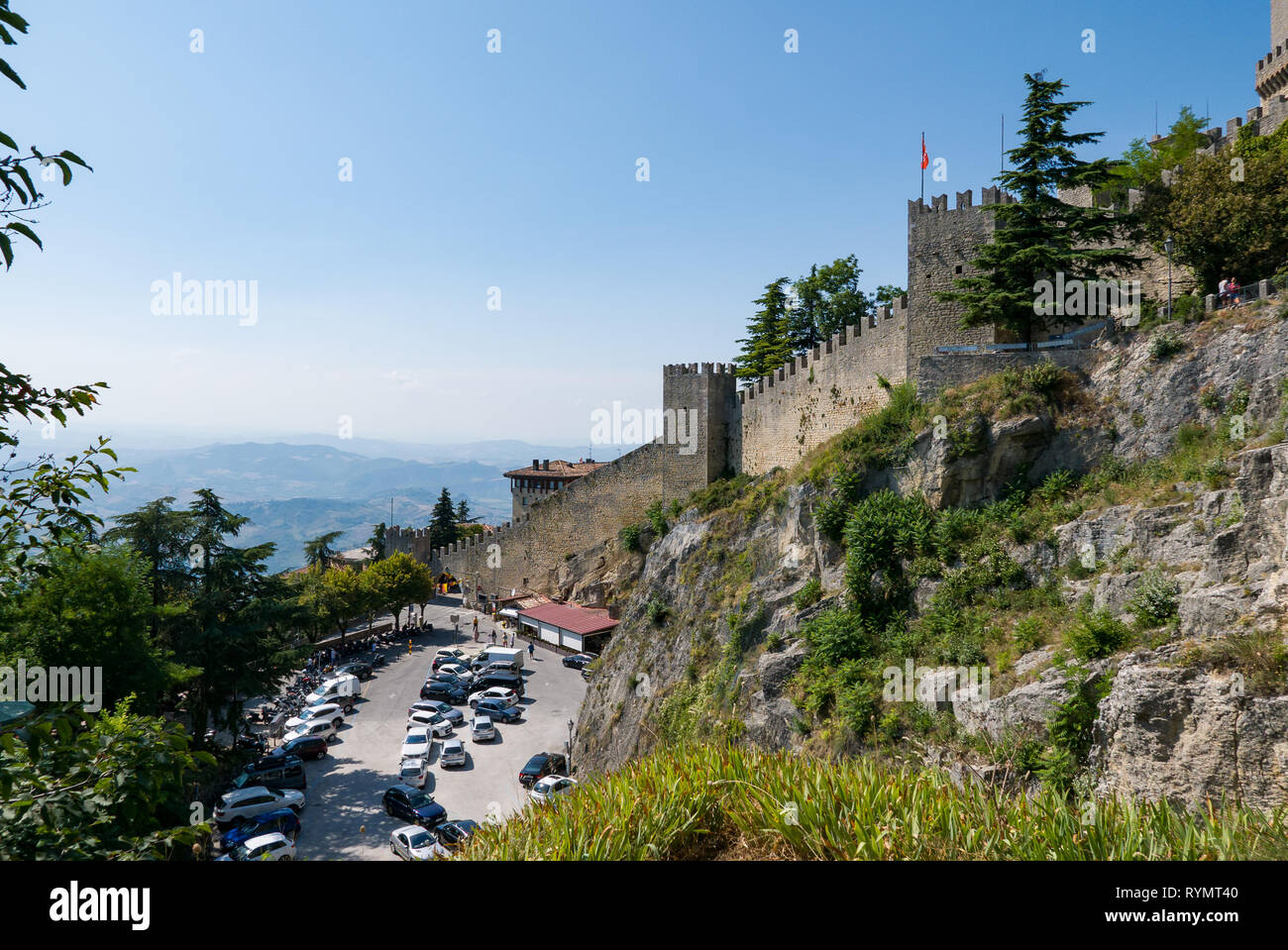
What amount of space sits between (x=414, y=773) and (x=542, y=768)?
4008 mm

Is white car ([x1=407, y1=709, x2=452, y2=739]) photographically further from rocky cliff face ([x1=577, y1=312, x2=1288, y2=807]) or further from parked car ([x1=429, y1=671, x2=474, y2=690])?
rocky cliff face ([x1=577, y1=312, x2=1288, y2=807])

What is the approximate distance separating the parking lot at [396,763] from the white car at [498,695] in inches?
20.4

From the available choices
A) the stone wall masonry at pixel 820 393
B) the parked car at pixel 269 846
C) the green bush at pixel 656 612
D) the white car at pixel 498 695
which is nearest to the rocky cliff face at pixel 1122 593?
the green bush at pixel 656 612

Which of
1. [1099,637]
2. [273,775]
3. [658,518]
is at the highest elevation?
[658,518]

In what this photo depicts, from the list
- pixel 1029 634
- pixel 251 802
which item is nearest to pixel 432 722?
pixel 251 802

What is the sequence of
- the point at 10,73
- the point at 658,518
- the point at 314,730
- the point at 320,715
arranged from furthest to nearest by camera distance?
the point at 658,518 → the point at 320,715 → the point at 314,730 → the point at 10,73

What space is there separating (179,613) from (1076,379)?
25.3m

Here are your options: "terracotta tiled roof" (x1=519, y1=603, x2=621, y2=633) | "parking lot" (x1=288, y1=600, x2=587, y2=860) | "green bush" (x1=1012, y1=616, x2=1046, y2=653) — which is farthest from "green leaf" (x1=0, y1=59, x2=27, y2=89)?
"terracotta tiled roof" (x1=519, y1=603, x2=621, y2=633)

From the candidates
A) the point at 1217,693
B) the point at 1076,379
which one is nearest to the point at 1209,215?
the point at 1076,379

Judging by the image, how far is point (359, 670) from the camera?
3550 cm

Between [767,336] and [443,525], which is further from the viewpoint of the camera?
Result: [443,525]

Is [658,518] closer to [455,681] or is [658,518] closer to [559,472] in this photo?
[455,681]

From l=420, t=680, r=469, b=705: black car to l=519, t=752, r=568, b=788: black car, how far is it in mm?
8193
